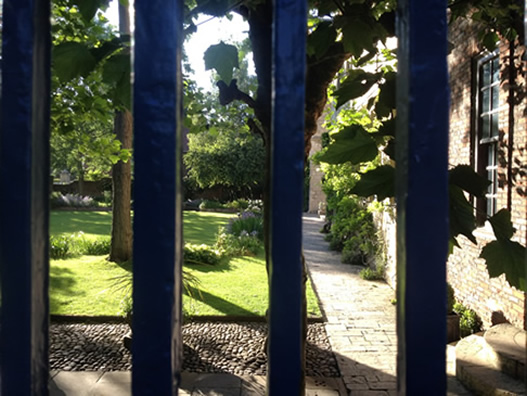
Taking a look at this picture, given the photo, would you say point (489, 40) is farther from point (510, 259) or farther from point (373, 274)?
point (373, 274)

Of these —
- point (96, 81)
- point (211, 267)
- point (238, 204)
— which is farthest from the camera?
point (238, 204)

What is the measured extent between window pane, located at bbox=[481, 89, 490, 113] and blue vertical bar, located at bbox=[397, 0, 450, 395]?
631 centimetres

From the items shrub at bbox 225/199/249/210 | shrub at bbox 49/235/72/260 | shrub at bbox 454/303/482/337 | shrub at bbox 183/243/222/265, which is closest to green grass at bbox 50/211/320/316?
shrub at bbox 183/243/222/265

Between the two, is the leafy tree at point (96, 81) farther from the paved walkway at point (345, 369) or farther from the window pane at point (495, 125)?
the window pane at point (495, 125)

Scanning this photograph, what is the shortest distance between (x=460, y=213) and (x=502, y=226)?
14 centimetres

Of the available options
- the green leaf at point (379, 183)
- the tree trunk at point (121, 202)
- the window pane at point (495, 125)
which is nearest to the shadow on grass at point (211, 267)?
the tree trunk at point (121, 202)

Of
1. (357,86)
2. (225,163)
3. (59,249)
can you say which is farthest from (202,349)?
(225,163)

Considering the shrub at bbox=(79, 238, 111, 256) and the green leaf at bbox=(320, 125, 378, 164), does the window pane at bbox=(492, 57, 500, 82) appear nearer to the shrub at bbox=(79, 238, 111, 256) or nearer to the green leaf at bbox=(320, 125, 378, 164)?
the green leaf at bbox=(320, 125, 378, 164)

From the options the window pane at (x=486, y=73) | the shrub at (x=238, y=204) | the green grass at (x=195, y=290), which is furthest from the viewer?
the shrub at (x=238, y=204)

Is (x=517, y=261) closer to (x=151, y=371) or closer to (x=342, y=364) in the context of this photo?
(x=151, y=371)

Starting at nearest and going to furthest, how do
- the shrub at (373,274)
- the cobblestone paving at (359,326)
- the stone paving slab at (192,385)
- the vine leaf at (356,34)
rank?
the vine leaf at (356,34) → the stone paving slab at (192,385) → the cobblestone paving at (359,326) → the shrub at (373,274)

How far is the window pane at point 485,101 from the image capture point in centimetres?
619

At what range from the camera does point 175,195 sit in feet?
2.41

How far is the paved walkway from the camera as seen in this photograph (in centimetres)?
440
